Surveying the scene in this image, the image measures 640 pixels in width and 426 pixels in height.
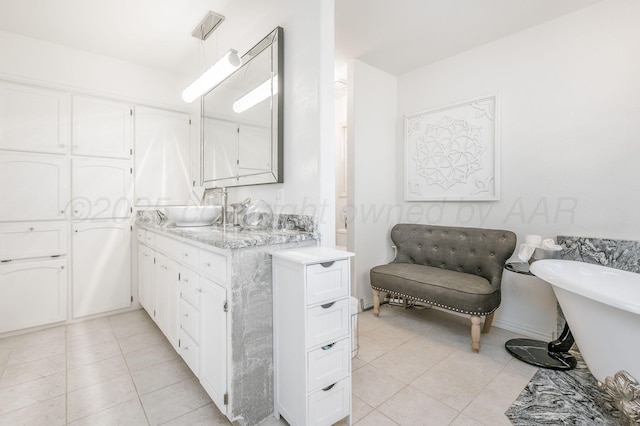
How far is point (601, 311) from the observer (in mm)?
1521

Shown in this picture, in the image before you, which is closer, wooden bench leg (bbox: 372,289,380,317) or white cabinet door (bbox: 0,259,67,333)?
white cabinet door (bbox: 0,259,67,333)

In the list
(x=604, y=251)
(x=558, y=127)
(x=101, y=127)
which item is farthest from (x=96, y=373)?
(x=558, y=127)

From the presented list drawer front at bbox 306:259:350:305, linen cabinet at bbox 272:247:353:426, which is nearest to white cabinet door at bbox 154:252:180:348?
linen cabinet at bbox 272:247:353:426

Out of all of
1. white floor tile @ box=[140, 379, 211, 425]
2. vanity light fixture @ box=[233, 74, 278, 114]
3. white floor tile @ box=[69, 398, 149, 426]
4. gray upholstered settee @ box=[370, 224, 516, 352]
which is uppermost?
vanity light fixture @ box=[233, 74, 278, 114]

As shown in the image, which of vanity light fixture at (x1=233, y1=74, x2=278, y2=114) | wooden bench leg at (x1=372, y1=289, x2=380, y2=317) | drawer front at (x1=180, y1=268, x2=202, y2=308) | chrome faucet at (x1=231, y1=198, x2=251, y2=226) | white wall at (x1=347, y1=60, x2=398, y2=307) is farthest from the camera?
white wall at (x1=347, y1=60, x2=398, y2=307)

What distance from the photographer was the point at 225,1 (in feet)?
6.75

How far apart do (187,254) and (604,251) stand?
2.88 meters

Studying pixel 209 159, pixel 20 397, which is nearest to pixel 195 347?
pixel 20 397

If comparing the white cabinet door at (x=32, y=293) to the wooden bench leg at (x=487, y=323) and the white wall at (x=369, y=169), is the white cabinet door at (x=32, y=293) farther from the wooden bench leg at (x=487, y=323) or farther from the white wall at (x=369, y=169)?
the wooden bench leg at (x=487, y=323)

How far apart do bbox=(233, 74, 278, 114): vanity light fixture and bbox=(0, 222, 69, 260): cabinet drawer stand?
2.02 m

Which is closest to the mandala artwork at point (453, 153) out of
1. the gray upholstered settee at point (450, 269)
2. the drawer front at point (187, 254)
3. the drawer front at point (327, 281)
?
the gray upholstered settee at point (450, 269)

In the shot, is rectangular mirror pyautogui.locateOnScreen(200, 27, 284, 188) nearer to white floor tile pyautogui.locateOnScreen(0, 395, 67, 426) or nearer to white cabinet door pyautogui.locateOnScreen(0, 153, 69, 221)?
white cabinet door pyautogui.locateOnScreen(0, 153, 69, 221)

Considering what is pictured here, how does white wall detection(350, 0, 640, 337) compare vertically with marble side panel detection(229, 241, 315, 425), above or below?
above

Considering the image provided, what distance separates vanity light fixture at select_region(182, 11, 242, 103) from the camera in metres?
2.06
